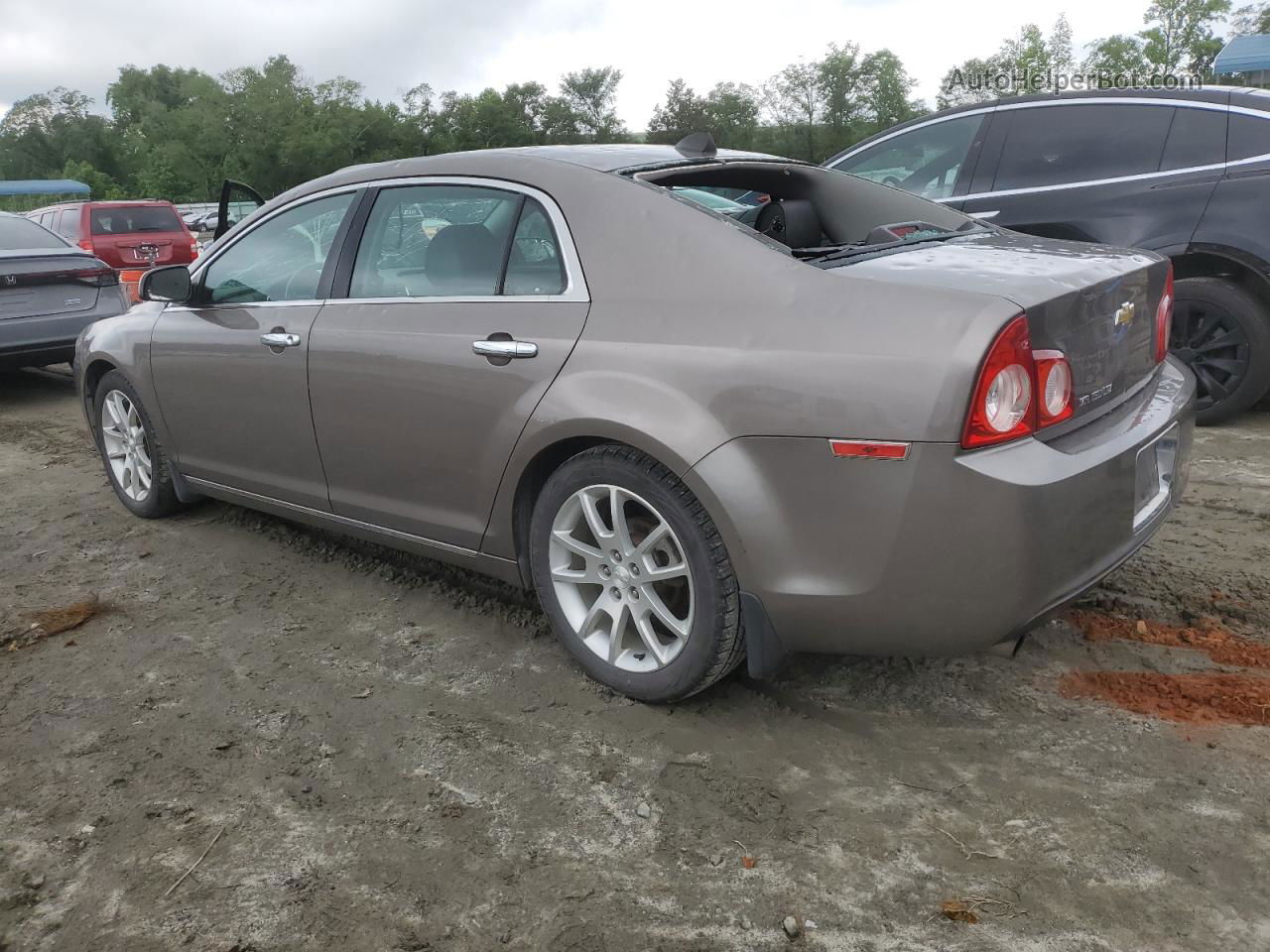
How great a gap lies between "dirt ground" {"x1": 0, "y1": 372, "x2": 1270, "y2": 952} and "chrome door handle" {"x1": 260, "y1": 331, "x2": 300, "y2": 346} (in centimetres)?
96

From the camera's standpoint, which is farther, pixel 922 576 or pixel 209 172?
pixel 209 172

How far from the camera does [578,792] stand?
2.53 meters

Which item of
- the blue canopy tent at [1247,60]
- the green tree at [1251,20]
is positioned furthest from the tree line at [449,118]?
the blue canopy tent at [1247,60]

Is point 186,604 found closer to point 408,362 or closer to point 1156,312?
point 408,362

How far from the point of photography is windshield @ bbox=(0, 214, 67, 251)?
27.0 feet

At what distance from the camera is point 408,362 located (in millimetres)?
3225

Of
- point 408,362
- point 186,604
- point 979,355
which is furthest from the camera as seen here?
point 186,604

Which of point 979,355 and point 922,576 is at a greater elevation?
point 979,355

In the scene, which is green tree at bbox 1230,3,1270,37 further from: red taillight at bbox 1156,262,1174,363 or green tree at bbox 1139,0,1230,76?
red taillight at bbox 1156,262,1174,363

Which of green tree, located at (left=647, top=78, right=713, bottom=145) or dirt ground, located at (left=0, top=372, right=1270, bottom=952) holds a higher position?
green tree, located at (left=647, top=78, right=713, bottom=145)

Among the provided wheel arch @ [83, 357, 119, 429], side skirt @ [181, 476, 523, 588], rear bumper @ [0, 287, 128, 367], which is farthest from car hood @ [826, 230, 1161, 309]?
rear bumper @ [0, 287, 128, 367]

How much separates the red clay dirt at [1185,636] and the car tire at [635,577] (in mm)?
1319

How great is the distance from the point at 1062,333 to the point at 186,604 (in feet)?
10.3

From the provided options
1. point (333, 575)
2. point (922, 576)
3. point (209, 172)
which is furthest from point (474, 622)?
point (209, 172)
